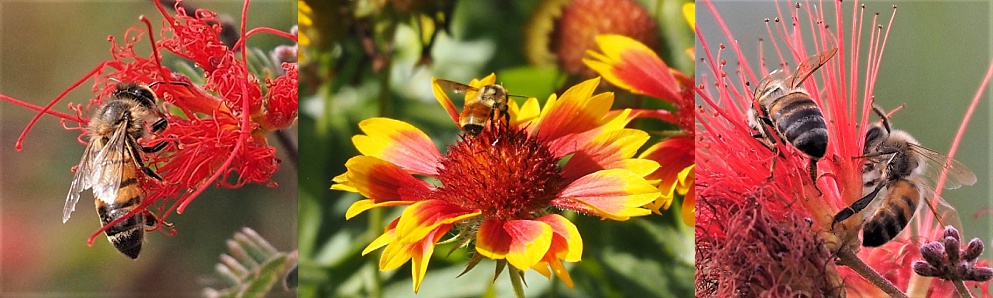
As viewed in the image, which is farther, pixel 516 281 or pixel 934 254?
pixel 934 254

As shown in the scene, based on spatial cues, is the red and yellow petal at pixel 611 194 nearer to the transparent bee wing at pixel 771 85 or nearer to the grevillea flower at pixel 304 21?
the transparent bee wing at pixel 771 85

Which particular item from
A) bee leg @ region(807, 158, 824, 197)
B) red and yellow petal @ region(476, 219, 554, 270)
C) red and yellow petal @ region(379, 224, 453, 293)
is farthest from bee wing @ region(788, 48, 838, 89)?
red and yellow petal @ region(379, 224, 453, 293)

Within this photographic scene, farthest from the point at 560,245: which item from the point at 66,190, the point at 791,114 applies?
the point at 66,190

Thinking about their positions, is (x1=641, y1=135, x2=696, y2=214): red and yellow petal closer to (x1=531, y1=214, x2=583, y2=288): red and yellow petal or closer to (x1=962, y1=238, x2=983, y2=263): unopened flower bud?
(x1=531, y1=214, x2=583, y2=288): red and yellow petal

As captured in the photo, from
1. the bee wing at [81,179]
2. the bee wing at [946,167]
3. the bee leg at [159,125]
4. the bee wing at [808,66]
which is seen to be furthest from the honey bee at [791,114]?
the bee wing at [81,179]

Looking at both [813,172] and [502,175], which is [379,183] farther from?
[813,172]
